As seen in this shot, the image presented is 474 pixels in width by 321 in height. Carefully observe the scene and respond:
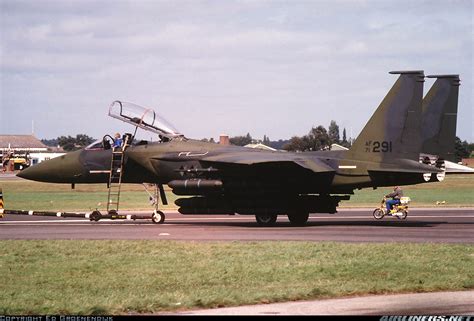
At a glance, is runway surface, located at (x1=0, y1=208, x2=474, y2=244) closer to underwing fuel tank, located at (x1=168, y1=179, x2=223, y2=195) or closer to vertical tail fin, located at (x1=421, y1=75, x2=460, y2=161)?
underwing fuel tank, located at (x1=168, y1=179, x2=223, y2=195)

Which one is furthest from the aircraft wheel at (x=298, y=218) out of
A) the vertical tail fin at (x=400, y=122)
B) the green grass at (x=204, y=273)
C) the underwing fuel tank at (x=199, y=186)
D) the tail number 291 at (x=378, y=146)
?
the green grass at (x=204, y=273)

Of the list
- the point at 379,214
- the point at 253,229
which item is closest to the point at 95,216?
the point at 253,229

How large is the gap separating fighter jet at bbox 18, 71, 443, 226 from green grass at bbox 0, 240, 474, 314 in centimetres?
678

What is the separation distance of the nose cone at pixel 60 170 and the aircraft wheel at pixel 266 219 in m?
7.12

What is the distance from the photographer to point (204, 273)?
14188 millimetres

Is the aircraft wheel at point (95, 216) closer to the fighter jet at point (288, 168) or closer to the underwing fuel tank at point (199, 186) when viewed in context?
the fighter jet at point (288, 168)

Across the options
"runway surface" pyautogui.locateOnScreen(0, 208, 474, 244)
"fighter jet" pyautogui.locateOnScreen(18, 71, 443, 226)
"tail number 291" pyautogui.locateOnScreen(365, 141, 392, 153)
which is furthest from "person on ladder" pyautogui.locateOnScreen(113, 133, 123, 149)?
"tail number 291" pyautogui.locateOnScreen(365, 141, 392, 153)

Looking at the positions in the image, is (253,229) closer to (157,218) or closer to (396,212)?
(157,218)

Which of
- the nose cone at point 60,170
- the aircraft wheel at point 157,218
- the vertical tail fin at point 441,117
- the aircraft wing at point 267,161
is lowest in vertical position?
the aircraft wheel at point 157,218

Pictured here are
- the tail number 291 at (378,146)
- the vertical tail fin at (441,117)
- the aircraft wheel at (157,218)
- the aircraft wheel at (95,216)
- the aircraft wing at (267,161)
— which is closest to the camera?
the aircraft wing at (267,161)

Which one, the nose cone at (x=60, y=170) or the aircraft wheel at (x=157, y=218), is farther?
the nose cone at (x=60, y=170)

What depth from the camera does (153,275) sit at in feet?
45.6

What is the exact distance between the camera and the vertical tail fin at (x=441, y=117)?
3238cm

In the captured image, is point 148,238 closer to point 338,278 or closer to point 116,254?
point 116,254
